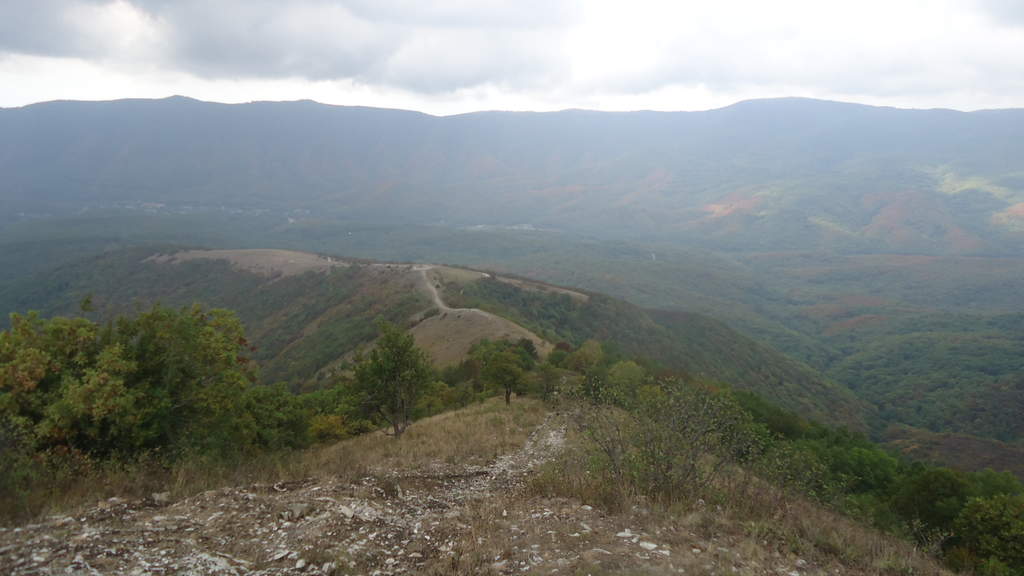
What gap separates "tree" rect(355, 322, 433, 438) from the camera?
18.7m

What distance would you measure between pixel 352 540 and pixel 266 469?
3.93m

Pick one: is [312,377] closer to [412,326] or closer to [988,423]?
[412,326]

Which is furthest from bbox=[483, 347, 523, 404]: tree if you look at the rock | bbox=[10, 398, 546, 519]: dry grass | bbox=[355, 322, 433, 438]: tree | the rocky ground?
the rock

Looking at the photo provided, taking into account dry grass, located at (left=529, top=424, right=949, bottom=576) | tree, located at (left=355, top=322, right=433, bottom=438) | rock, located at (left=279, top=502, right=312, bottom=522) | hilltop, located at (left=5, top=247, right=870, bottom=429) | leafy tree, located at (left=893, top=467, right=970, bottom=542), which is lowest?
hilltop, located at (left=5, top=247, right=870, bottom=429)

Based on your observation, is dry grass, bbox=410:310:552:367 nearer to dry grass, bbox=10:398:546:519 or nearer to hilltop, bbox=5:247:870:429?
hilltop, bbox=5:247:870:429

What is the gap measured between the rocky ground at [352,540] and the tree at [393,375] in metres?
10.5

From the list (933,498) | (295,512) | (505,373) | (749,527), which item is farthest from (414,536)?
(933,498)

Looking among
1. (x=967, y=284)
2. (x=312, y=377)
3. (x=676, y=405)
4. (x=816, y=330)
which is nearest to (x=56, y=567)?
(x=676, y=405)

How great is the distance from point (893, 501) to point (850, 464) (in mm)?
5372

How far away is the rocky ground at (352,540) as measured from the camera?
5.78 meters

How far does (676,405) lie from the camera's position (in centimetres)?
926

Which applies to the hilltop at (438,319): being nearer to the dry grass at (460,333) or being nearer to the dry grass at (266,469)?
the dry grass at (460,333)

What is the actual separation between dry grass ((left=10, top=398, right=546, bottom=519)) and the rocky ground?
51 cm

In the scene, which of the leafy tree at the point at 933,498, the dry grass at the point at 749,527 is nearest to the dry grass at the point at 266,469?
the dry grass at the point at 749,527
